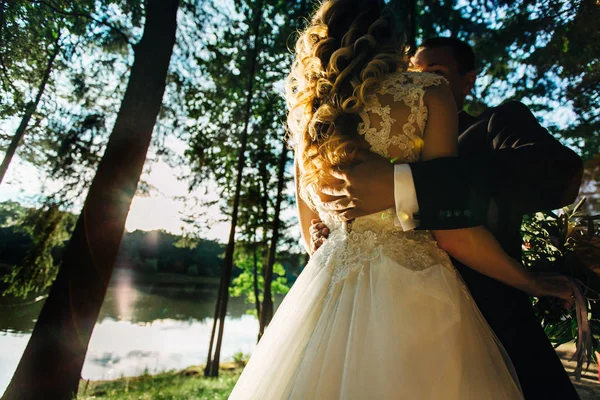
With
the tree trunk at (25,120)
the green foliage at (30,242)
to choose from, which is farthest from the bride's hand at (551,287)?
the green foliage at (30,242)

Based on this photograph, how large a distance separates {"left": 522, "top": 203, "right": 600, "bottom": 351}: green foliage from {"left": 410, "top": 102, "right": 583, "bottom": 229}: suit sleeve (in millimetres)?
343

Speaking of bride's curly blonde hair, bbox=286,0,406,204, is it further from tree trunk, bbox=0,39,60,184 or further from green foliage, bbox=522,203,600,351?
tree trunk, bbox=0,39,60,184

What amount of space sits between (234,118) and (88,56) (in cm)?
737

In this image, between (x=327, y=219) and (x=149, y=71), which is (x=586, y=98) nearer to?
(x=327, y=219)

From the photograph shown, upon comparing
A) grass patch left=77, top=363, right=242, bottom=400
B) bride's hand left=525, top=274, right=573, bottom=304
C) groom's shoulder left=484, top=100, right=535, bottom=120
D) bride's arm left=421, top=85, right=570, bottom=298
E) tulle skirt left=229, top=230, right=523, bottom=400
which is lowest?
grass patch left=77, top=363, right=242, bottom=400

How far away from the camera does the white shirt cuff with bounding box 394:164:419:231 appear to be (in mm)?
1205

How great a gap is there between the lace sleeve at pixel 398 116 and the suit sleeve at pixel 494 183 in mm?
163

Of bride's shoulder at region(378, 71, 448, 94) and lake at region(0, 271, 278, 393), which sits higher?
bride's shoulder at region(378, 71, 448, 94)

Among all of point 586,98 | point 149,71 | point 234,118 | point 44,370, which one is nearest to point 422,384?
point 44,370

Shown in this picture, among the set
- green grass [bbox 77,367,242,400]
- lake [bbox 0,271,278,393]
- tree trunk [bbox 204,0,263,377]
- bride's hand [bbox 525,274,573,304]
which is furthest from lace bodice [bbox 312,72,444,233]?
tree trunk [bbox 204,0,263,377]

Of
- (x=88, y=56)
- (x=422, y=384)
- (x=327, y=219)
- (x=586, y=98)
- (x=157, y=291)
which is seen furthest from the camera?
(x=157, y=291)

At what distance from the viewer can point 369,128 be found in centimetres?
141

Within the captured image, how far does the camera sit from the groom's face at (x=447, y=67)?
210 cm

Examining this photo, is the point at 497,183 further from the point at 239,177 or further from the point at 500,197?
the point at 239,177
